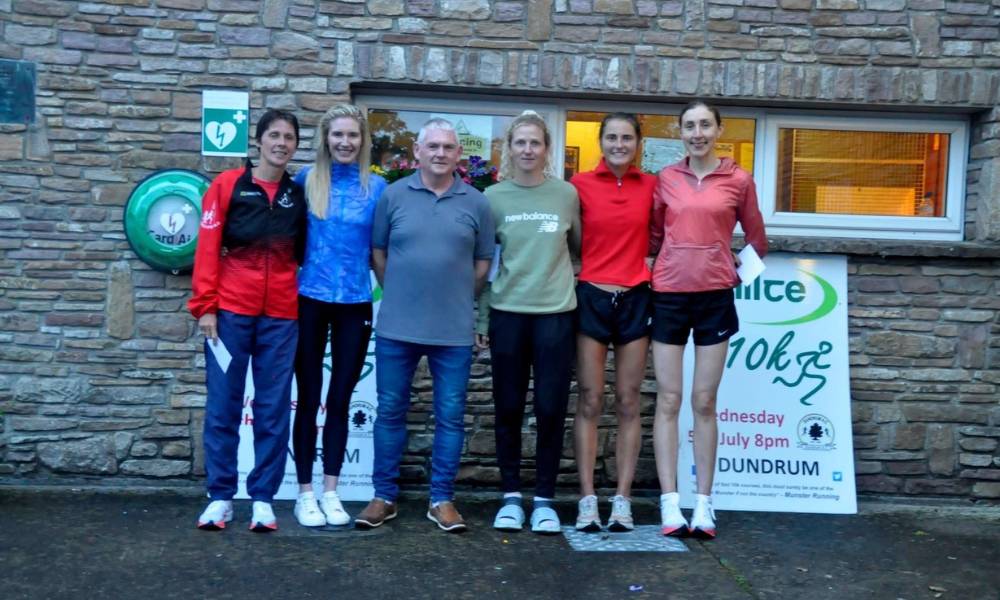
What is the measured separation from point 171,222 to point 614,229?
7.48 ft

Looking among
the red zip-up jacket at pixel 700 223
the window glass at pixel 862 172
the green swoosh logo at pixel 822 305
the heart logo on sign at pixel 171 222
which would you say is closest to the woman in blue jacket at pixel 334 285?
the heart logo on sign at pixel 171 222

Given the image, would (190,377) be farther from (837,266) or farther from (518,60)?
(837,266)

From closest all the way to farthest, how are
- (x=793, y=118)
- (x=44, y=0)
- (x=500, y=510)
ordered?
(x=500, y=510) < (x=44, y=0) < (x=793, y=118)

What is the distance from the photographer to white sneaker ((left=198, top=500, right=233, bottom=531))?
462 cm

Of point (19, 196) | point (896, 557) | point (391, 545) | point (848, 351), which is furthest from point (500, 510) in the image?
point (19, 196)

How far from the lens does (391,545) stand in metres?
4.49

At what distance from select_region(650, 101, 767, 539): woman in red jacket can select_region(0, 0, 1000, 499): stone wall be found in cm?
80

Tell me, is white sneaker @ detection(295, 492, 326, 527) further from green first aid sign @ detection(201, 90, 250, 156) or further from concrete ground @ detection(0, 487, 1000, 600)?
green first aid sign @ detection(201, 90, 250, 156)

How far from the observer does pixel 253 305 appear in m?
4.52

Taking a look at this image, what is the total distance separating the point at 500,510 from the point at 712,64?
259 cm

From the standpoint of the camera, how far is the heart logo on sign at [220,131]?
5410 mm

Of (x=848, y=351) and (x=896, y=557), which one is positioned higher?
(x=848, y=351)

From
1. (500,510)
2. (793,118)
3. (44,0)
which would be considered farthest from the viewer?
(793,118)

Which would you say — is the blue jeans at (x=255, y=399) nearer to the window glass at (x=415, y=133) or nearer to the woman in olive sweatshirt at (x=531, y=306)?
the woman in olive sweatshirt at (x=531, y=306)
